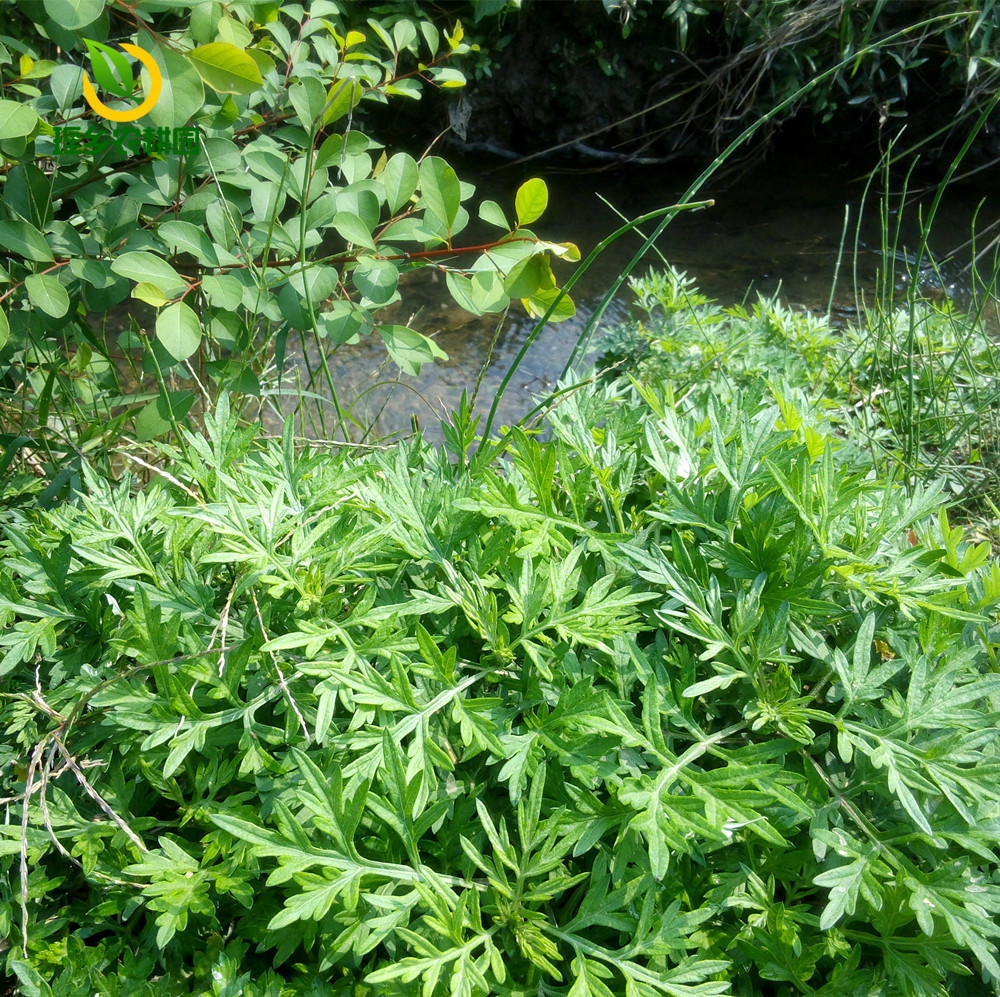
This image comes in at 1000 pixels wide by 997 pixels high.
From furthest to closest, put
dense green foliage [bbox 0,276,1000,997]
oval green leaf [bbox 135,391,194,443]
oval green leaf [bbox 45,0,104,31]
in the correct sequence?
oval green leaf [bbox 135,391,194,443] < oval green leaf [bbox 45,0,104,31] < dense green foliage [bbox 0,276,1000,997]

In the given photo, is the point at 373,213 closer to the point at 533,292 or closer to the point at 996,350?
the point at 533,292

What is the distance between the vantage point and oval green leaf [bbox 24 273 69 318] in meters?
1.72

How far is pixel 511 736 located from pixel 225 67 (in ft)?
4.33

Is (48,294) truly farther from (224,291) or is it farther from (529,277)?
(529,277)

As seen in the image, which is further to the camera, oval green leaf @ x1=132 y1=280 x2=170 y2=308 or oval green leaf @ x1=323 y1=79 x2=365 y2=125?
oval green leaf @ x1=323 y1=79 x2=365 y2=125

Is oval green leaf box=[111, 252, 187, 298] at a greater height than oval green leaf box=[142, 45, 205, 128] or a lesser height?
lesser

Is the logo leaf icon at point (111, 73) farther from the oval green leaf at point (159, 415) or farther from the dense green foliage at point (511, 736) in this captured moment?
the dense green foliage at point (511, 736)

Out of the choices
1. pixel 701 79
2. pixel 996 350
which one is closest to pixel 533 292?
pixel 996 350

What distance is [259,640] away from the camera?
132 centimetres

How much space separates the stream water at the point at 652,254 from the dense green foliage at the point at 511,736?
8.08 ft

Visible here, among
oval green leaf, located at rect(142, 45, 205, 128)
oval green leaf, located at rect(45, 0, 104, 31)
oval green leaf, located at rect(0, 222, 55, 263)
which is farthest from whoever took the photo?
oval green leaf, located at rect(0, 222, 55, 263)

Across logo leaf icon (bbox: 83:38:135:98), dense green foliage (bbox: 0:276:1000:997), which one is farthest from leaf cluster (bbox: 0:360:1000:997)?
logo leaf icon (bbox: 83:38:135:98)

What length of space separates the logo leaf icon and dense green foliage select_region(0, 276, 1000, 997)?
0.76 meters

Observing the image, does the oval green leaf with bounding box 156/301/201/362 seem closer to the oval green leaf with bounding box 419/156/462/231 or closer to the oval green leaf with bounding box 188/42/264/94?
the oval green leaf with bounding box 188/42/264/94
